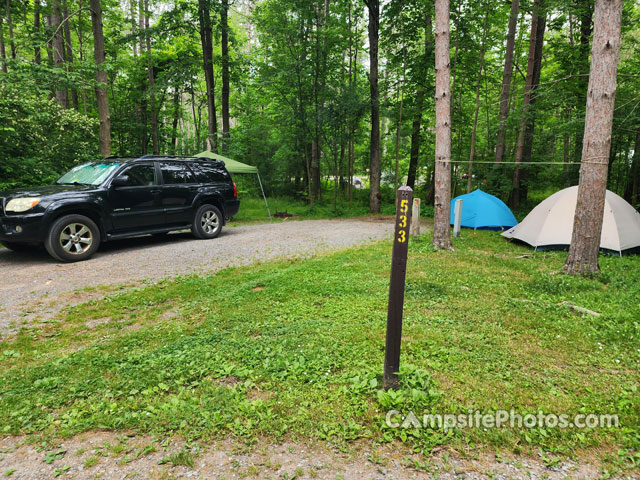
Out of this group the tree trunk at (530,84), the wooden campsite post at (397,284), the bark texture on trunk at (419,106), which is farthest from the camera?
the bark texture on trunk at (419,106)

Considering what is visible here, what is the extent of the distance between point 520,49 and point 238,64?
44.3 feet

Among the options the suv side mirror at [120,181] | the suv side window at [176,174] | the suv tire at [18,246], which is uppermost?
the suv side window at [176,174]

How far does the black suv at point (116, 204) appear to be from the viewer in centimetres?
629

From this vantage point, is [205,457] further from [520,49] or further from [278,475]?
[520,49]

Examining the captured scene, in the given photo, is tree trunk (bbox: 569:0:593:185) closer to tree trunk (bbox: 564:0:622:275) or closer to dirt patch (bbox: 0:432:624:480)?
tree trunk (bbox: 564:0:622:275)

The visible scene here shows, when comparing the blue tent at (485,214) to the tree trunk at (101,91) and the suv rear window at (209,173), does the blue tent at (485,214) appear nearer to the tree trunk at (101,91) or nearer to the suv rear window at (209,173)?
the suv rear window at (209,173)

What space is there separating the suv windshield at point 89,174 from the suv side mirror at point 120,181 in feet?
0.70

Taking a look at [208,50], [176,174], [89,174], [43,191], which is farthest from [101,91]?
[208,50]

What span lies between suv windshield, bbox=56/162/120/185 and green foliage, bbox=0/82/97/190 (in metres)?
2.14

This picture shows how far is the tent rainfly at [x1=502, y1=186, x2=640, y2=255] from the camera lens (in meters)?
7.71

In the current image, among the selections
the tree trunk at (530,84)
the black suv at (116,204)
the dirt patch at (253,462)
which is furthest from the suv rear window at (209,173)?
the tree trunk at (530,84)

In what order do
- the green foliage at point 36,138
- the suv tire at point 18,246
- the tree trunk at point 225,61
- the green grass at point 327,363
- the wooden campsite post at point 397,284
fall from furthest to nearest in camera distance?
1. the tree trunk at point 225,61
2. the green foliage at point 36,138
3. the suv tire at point 18,246
4. the wooden campsite post at point 397,284
5. the green grass at point 327,363

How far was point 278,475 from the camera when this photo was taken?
2062 mm

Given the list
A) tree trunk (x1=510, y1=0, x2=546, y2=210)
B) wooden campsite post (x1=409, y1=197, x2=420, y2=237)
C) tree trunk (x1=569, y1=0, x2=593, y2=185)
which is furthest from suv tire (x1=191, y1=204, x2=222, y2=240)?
tree trunk (x1=569, y1=0, x2=593, y2=185)
